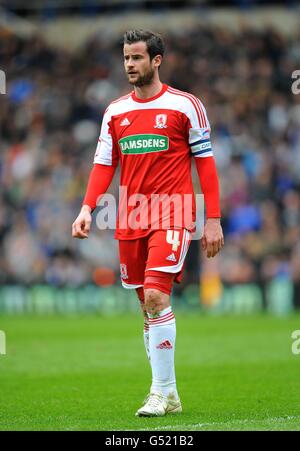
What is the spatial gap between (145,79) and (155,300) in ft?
5.50

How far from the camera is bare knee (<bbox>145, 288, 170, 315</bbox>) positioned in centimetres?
753

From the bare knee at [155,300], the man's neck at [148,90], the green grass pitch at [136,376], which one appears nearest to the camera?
the green grass pitch at [136,376]

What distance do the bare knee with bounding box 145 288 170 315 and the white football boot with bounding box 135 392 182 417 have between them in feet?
2.01

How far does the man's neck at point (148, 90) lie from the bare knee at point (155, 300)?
152 centimetres

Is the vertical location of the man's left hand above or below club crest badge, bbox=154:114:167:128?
below

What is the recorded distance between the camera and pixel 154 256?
7609 millimetres

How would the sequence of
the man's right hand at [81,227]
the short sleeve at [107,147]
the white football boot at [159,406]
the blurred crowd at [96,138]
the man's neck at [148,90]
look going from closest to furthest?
the white football boot at [159,406], the man's right hand at [81,227], the man's neck at [148,90], the short sleeve at [107,147], the blurred crowd at [96,138]

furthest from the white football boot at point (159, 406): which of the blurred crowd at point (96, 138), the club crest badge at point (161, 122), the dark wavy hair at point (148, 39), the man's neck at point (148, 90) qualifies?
the blurred crowd at point (96, 138)

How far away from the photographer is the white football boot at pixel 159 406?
7387 millimetres

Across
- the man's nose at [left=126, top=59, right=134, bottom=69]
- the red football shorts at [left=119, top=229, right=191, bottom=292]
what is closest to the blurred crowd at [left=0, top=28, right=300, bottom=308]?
the red football shorts at [left=119, top=229, right=191, bottom=292]

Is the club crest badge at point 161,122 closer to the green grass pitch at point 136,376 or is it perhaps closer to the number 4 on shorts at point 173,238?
the number 4 on shorts at point 173,238

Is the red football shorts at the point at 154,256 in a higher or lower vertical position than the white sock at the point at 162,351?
higher

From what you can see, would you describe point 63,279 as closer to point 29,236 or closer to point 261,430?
point 29,236

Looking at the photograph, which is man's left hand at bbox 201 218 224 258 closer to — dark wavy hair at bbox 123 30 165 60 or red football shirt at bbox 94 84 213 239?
red football shirt at bbox 94 84 213 239
